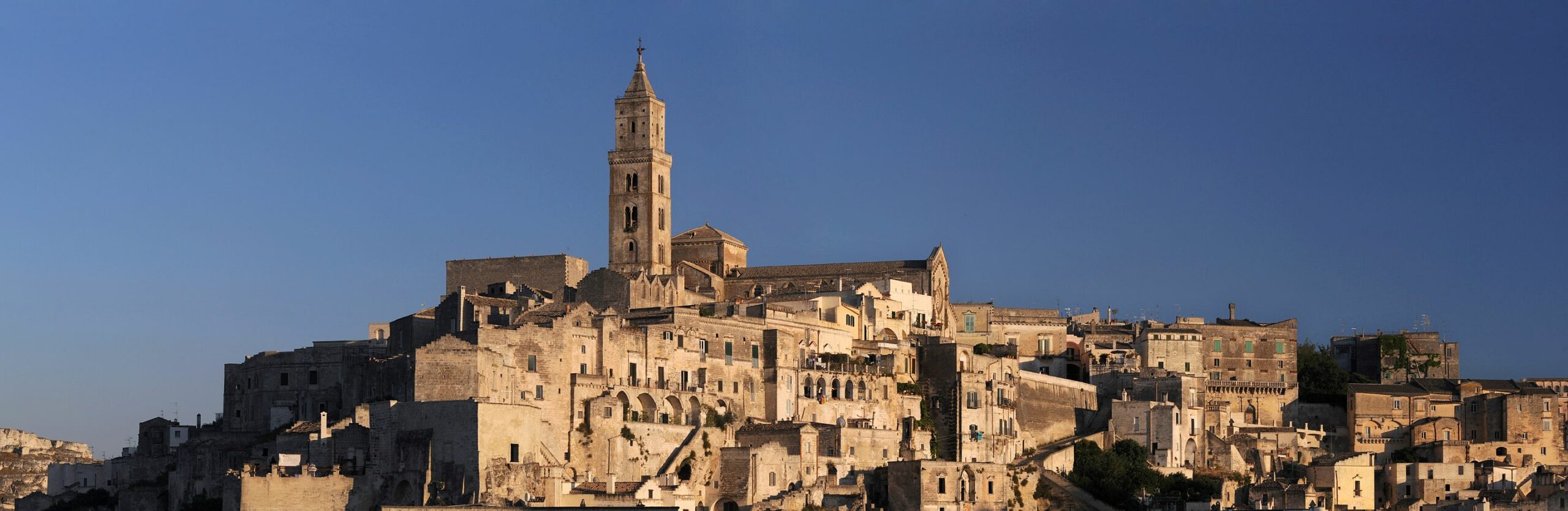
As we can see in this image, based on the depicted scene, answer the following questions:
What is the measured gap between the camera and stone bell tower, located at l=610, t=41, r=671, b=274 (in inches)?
4193

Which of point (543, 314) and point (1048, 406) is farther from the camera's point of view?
point (1048, 406)

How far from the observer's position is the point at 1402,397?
10388cm

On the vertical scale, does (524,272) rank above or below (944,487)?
above

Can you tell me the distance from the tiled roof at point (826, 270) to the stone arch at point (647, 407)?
20766 millimetres

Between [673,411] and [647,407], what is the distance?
3.84 ft

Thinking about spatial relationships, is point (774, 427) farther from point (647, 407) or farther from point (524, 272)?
point (524, 272)

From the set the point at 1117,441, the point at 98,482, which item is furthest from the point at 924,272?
the point at 98,482

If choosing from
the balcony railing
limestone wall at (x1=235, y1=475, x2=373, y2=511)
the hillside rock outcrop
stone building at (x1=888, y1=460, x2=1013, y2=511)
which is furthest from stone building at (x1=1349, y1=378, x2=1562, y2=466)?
the hillside rock outcrop

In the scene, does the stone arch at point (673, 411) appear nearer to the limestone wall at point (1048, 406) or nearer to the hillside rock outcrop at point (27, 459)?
the limestone wall at point (1048, 406)

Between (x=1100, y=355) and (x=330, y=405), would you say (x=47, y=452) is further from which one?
(x=1100, y=355)

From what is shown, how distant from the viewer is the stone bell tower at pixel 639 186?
4193 inches

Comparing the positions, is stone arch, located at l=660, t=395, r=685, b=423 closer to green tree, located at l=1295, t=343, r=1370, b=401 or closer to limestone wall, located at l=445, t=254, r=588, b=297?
limestone wall, located at l=445, t=254, r=588, b=297

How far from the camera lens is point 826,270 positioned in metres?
110

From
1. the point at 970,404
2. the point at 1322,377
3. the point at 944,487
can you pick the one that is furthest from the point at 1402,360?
the point at 944,487
